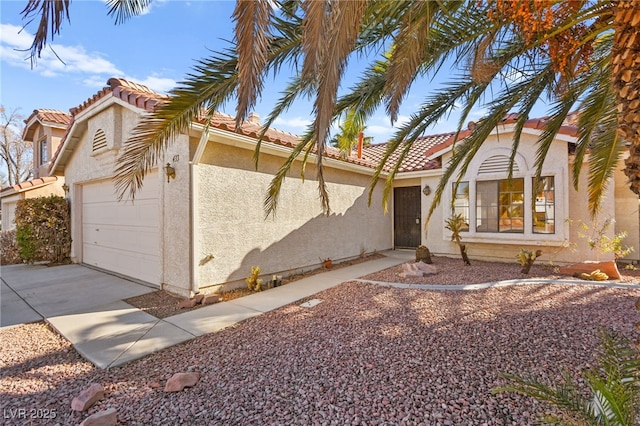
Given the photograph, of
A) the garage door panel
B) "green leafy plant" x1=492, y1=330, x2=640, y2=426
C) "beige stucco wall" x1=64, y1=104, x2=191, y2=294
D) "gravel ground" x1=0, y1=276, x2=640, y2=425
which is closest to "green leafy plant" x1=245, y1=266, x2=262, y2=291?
"beige stucco wall" x1=64, y1=104, x2=191, y2=294

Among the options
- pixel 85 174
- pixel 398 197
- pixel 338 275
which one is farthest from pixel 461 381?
pixel 85 174

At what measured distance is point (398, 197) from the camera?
16.0 m

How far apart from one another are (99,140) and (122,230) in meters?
3.52

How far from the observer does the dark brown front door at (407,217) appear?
50.1ft

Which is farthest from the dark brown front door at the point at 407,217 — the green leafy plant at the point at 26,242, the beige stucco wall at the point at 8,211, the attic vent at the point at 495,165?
the beige stucco wall at the point at 8,211

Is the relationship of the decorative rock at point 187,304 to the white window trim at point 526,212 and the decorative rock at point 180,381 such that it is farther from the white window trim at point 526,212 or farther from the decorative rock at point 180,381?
the white window trim at point 526,212

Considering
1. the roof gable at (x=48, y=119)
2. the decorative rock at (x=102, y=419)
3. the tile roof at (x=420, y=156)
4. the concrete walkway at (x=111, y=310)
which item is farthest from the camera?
the roof gable at (x=48, y=119)

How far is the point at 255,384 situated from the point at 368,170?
438 inches

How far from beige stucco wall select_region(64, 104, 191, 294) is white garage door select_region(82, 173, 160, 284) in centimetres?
38

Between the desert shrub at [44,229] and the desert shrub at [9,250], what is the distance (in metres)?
1.54

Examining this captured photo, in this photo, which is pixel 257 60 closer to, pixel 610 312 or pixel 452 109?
pixel 452 109

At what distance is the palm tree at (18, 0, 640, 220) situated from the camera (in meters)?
2.87

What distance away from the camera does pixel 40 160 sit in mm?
19469

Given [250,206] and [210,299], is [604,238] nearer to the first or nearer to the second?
[250,206]
